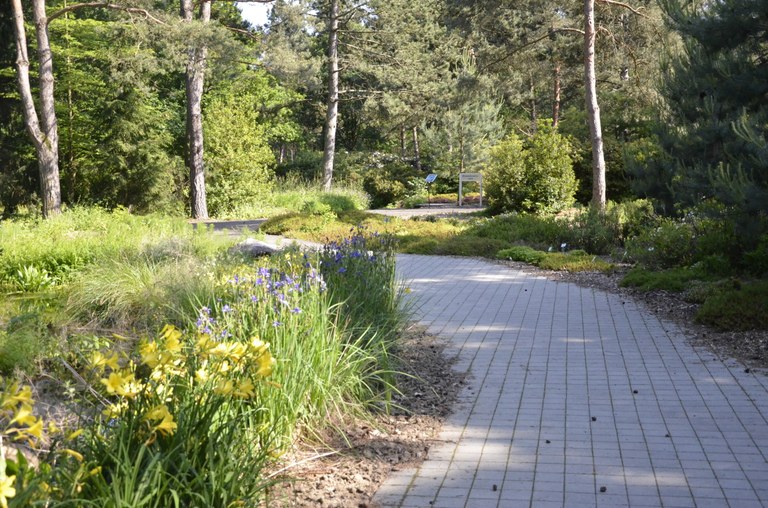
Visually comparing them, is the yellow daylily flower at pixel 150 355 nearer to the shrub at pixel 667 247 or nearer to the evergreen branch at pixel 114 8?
the shrub at pixel 667 247

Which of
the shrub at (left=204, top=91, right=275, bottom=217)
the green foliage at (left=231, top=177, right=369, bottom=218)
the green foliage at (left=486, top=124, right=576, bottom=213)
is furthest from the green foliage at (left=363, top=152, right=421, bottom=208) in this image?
the green foliage at (left=486, top=124, right=576, bottom=213)

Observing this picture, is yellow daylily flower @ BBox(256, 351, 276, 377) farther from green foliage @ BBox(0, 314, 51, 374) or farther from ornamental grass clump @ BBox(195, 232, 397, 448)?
green foliage @ BBox(0, 314, 51, 374)

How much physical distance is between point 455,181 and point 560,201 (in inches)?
722

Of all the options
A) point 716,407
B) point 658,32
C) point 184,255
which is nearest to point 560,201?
point 658,32

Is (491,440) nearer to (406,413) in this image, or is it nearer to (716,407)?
(406,413)

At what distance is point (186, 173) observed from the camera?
1209 inches

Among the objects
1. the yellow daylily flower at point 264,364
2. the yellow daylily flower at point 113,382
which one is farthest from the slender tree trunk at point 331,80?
the yellow daylily flower at point 113,382

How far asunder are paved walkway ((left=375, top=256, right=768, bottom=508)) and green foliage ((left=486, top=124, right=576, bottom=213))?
1324 centimetres

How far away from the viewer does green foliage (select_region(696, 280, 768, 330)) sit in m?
8.05

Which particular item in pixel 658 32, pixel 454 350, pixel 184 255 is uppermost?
pixel 658 32

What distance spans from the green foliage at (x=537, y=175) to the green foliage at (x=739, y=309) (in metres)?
13.5

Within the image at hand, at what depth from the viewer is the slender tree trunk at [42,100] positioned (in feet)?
69.9

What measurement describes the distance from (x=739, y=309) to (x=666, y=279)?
99.3 inches

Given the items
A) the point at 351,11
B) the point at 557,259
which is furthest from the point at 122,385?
the point at 351,11
